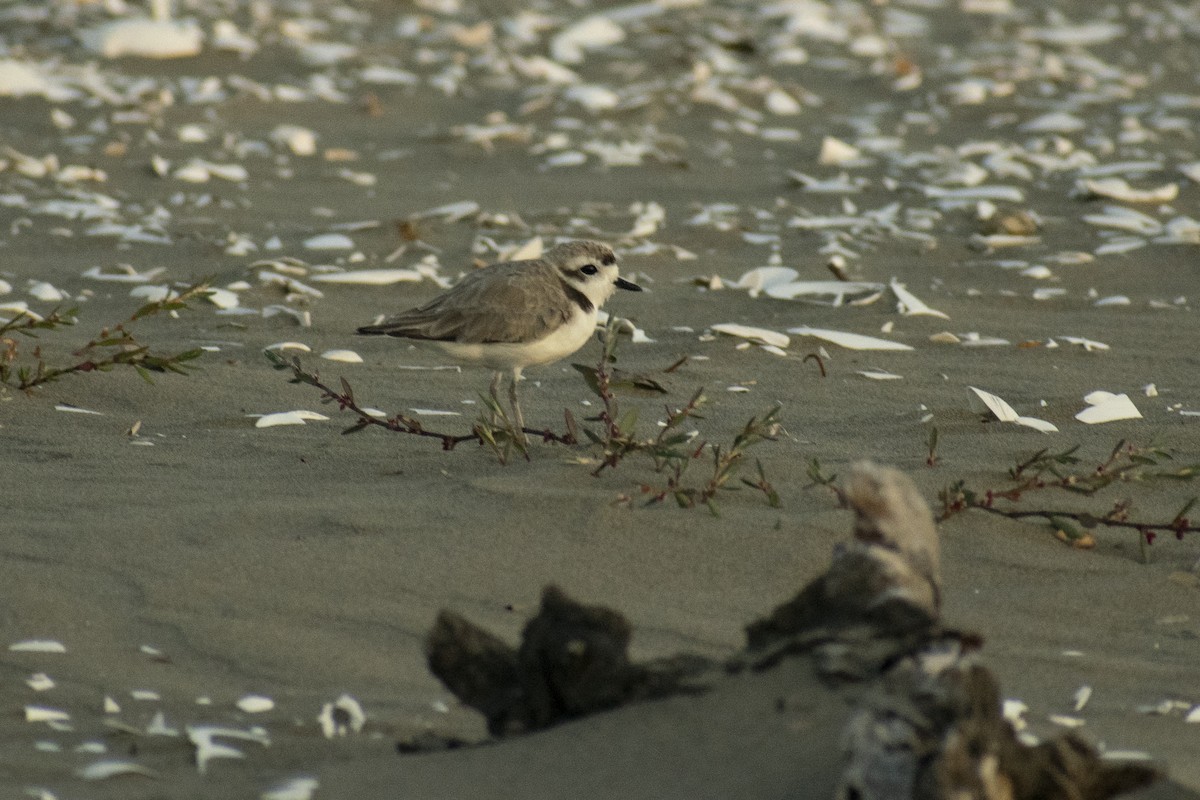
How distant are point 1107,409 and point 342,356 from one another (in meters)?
2.60

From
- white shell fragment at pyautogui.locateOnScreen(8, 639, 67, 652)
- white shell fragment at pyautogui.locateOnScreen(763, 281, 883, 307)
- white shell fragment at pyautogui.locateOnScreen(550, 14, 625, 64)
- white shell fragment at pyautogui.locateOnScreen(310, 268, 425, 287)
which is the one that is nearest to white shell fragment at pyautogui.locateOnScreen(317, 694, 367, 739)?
white shell fragment at pyautogui.locateOnScreen(8, 639, 67, 652)

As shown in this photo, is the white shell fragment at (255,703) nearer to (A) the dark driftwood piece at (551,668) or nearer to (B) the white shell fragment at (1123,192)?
(A) the dark driftwood piece at (551,668)

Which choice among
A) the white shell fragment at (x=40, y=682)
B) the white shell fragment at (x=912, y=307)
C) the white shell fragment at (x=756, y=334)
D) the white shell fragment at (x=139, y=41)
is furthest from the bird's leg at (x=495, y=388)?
the white shell fragment at (x=139, y=41)

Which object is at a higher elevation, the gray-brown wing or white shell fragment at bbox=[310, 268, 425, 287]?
the gray-brown wing

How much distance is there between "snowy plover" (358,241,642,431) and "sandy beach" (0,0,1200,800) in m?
0.28

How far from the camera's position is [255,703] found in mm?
2990

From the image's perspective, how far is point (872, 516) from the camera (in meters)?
2.51

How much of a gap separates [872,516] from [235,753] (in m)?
1.18

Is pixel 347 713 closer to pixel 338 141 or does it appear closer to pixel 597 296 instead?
pixel 597 296

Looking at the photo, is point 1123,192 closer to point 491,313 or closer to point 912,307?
point 912,307

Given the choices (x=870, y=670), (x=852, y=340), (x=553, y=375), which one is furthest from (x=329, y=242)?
(x=870, y=670)

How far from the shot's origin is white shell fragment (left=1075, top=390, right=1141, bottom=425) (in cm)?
499

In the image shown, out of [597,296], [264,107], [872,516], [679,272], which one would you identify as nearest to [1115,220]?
[679,272]

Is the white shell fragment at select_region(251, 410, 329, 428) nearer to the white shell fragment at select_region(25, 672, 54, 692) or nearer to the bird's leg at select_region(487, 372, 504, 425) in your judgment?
the bird's leg at select_region(487, 372, 504, 425)
